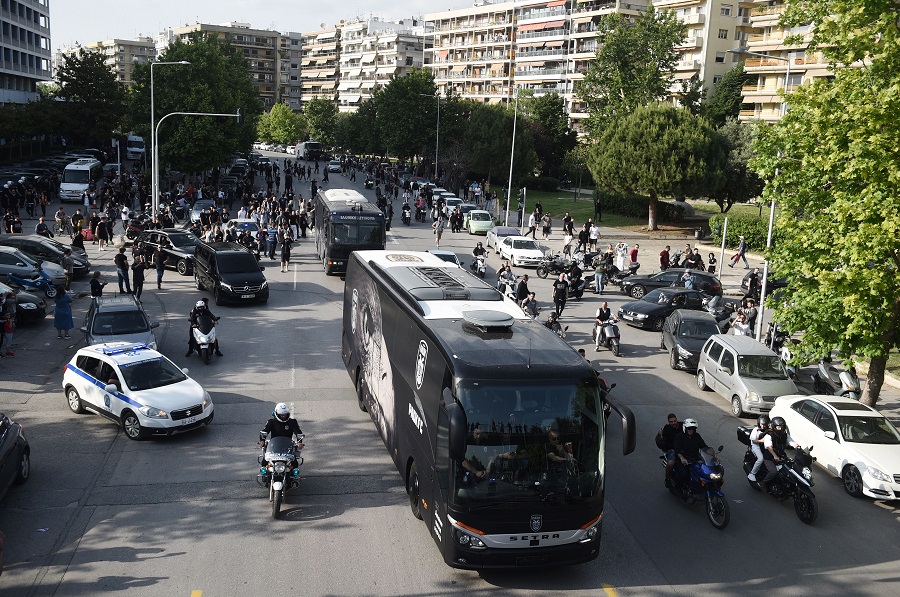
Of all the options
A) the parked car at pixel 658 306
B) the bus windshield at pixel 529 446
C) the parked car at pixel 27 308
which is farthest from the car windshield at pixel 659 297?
the parked car at pixel 27 308

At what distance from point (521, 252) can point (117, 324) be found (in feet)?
68.2

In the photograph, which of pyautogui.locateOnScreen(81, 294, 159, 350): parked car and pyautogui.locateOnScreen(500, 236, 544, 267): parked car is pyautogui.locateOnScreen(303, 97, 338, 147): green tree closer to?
pyautogui.locateOnScreen(500, 236, 544, 267): parked car

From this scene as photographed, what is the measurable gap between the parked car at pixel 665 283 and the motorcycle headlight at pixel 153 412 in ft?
69.3

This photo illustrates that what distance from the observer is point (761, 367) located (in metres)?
18.2

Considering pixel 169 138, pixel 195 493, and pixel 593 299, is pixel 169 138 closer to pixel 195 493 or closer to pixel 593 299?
pixel 593 299

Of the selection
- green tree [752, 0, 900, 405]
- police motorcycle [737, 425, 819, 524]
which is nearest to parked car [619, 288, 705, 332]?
green tree [752, 0, 900, 405]

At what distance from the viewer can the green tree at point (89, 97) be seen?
74812mm

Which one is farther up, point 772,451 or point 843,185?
point 843,185

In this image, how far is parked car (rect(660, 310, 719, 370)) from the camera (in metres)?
21.0

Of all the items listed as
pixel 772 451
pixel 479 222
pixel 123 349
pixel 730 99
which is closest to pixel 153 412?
pixel 123 349

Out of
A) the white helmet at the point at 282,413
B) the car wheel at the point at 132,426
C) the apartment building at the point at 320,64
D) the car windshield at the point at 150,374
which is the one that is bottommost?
the car wheel at the point at 132,426

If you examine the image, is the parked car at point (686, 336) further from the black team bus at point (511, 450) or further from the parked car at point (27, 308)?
the parked car at point (27, 308)

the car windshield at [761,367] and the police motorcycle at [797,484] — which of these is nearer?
the police motorcycle at [797,484]

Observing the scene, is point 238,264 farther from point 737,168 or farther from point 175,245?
point 737,168
